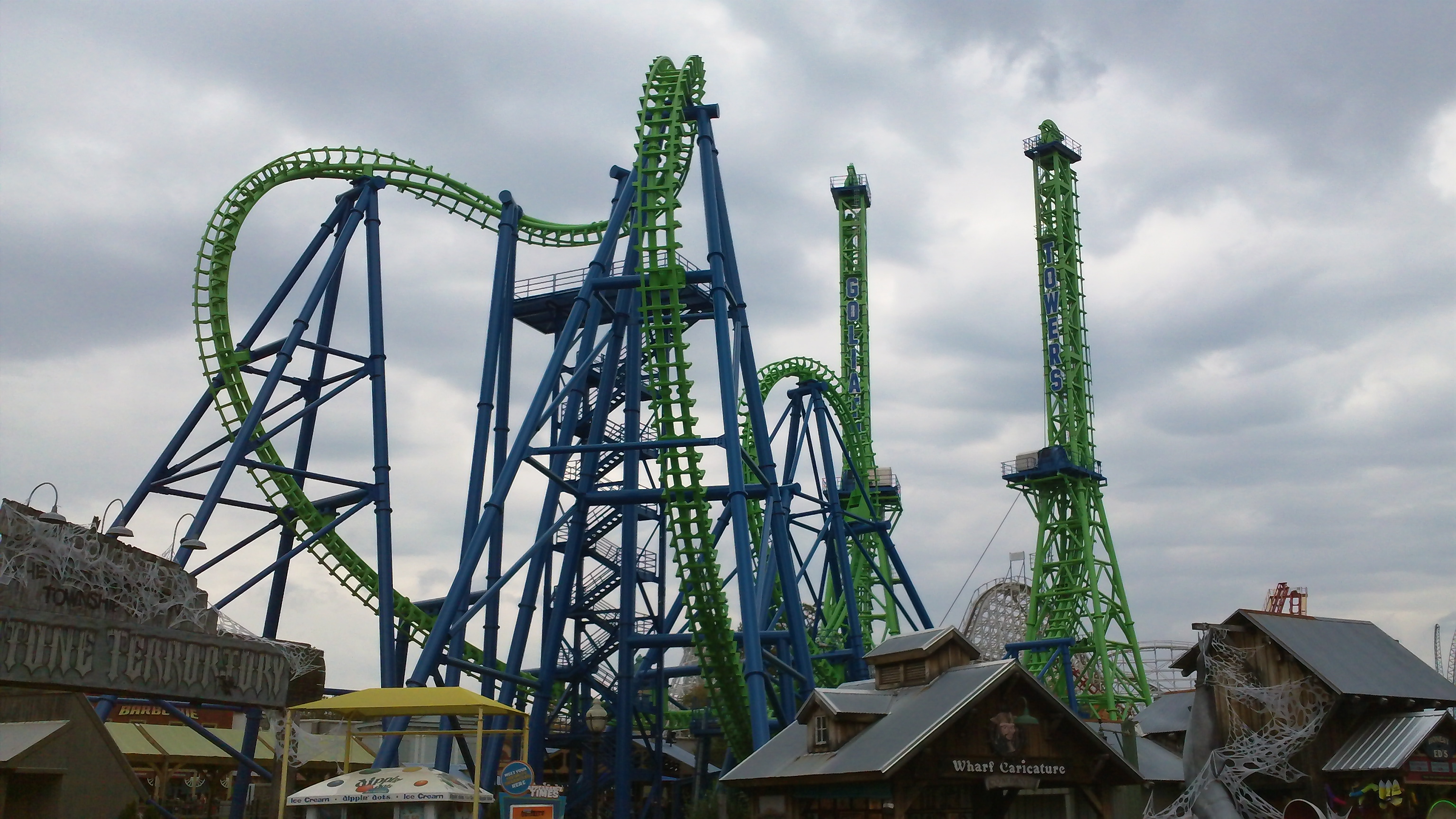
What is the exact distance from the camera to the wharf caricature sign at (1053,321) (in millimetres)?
42469

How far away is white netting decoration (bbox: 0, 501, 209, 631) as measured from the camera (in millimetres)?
11203

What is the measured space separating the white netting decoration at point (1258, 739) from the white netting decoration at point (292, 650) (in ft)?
38.0

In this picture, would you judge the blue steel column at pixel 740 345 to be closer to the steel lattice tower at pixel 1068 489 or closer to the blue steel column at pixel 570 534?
the blue steel column at pixel 570 534

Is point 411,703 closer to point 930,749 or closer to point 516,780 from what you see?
point 516,780

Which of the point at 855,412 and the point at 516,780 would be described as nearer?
the point at 516,780

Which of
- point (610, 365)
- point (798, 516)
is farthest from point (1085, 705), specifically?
point (610, 365)

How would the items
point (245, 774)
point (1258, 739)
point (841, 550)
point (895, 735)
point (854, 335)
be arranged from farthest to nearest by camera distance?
point (854, 335) → point (841, 550) → point (245, 774) → point (1258, 739) → point (895, 735)

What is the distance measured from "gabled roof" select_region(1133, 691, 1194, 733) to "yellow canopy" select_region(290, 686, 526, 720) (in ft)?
41.7

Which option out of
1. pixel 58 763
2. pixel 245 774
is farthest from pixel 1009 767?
Result: pixel 245 774

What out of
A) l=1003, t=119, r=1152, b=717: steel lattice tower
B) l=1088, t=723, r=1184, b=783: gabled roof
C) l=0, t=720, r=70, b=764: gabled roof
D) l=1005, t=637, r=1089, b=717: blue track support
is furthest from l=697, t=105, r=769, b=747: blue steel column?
l=1003, t=119, r=1152, b=717: steel lattice tower

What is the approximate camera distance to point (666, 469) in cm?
1908

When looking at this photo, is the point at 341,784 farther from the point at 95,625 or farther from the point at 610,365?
the point at 610,365

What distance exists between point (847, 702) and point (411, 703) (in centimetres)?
509

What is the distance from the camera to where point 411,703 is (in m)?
14.1
